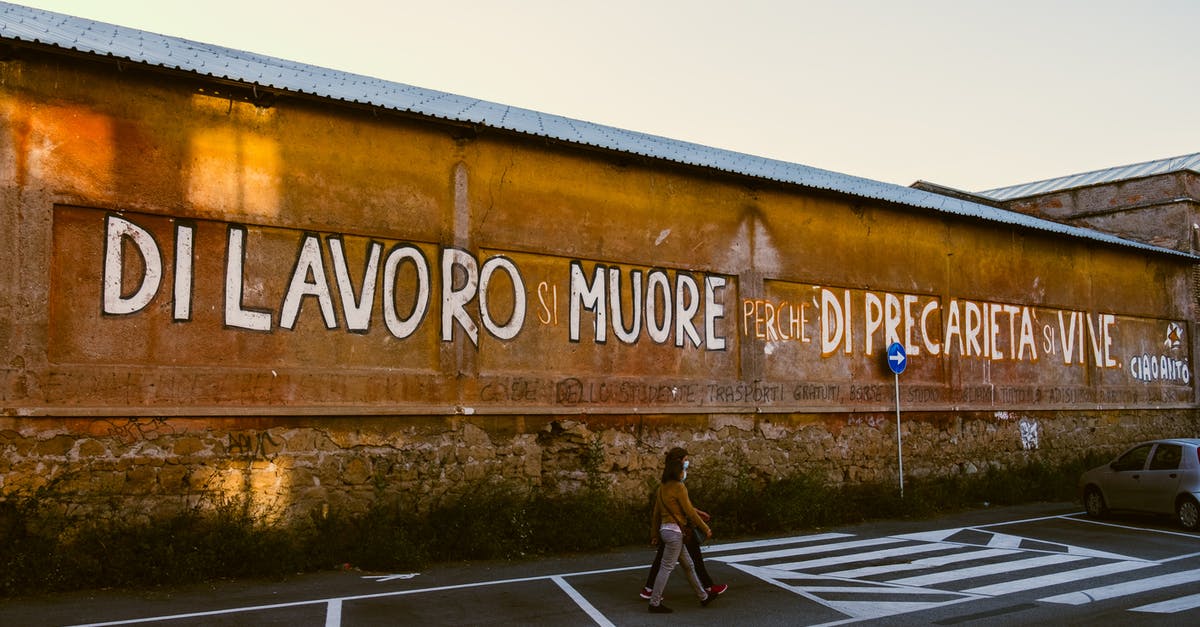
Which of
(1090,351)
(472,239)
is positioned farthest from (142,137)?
(1090,351)

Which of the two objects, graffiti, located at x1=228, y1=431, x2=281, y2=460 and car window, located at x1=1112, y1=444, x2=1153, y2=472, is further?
car window, located at x1=1112, y1=444, x2=1153, y2=472

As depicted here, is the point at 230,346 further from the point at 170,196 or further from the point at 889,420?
the point at 889,420

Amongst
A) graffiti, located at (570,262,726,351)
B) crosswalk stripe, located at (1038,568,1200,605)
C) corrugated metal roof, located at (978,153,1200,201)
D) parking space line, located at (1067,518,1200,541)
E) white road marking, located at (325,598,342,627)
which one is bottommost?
parking space line, located at (1067,518,1200,541)

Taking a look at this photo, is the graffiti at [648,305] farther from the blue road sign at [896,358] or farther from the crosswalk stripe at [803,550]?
the crosswalk stripe at [803,550]

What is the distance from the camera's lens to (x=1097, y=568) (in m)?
11.8

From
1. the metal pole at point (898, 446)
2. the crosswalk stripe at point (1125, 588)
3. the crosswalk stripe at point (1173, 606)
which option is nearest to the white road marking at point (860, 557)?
→ the crosswalk stripe at point (1125, 588)

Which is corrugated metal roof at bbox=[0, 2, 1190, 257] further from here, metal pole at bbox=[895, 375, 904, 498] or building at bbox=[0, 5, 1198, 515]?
metal pole at bbox=[895, 375, 904, 498]

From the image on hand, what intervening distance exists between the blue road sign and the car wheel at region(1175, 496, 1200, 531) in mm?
5221

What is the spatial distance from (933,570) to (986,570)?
676mm

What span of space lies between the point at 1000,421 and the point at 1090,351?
4396 millimetres

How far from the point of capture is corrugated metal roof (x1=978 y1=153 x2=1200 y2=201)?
32.7 m

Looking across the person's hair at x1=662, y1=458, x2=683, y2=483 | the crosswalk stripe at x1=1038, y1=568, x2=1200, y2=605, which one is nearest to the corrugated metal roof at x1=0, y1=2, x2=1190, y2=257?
the person's hair at x1=662, y1=458, x2=683, y2=483

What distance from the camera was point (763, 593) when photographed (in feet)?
34.0

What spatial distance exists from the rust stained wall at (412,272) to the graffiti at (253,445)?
0.34 meters
